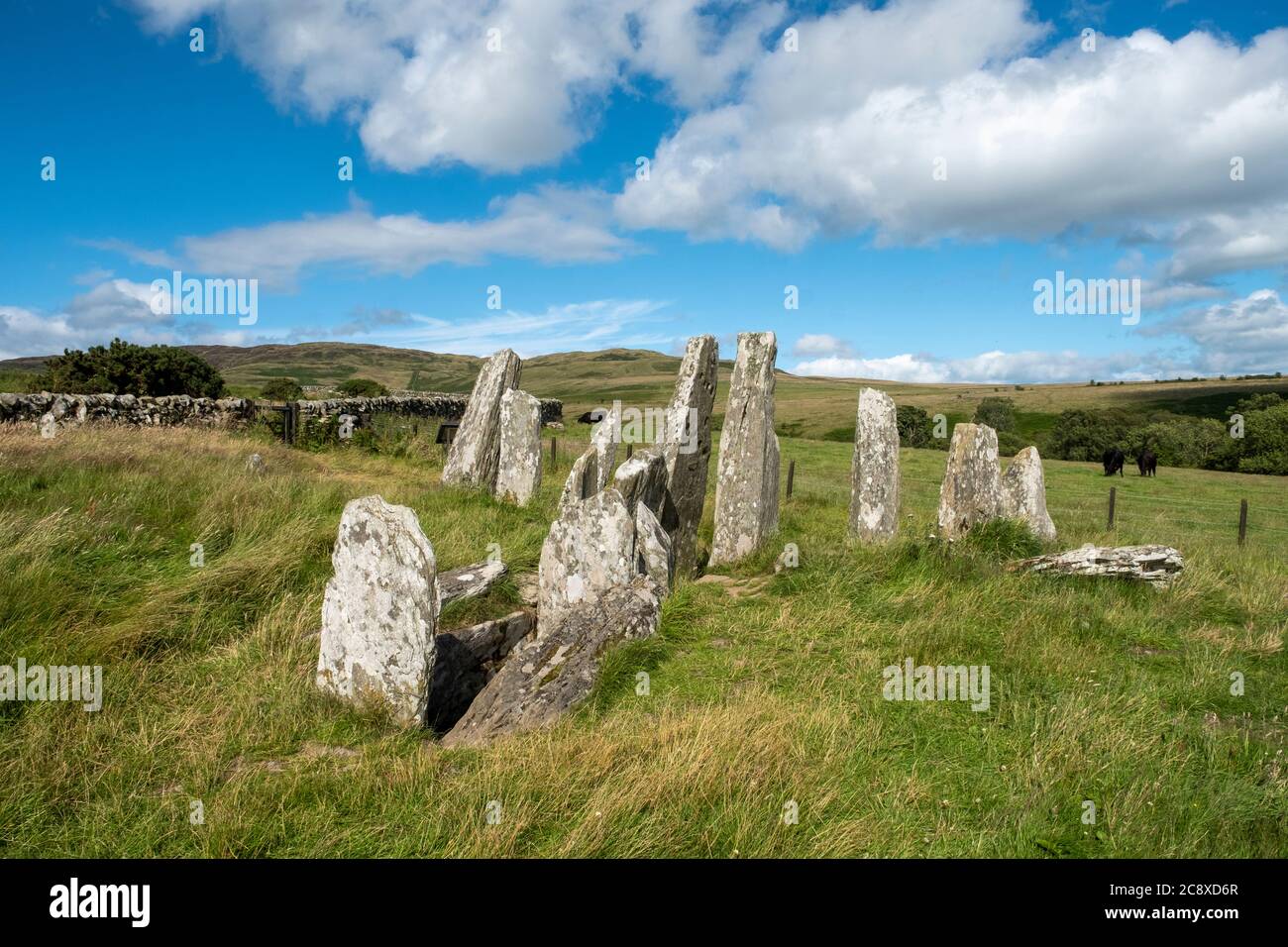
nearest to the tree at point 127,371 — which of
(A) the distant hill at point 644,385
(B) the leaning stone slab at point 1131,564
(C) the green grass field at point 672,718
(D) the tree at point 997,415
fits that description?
(A) the distant hill at point 644,385

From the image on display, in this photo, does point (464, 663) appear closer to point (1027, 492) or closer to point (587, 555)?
point (587, 555)

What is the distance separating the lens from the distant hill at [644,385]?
67312mm

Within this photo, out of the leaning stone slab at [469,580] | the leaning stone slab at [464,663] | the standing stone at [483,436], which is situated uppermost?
the standing stone at [483,436]

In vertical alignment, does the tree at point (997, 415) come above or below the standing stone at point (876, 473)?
above

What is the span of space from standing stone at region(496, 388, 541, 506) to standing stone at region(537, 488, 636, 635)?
6098 mm

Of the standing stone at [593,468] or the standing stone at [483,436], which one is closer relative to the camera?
the standing stone at [593,468]

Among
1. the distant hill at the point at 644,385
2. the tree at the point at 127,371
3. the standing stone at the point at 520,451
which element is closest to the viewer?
the standing stone at the point at 520,451

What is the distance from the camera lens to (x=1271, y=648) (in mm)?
7262

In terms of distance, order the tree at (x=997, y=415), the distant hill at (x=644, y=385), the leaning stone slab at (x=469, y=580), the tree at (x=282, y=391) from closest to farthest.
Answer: the leaning stone slab at (x=469, y=580), the tree at (x=282, y=391), the tree at (x=997, y=415), the distant hill at (x=644, y=385)

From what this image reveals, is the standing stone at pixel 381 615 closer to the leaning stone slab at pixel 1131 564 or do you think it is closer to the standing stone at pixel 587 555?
the standing stone at pixel 587 555

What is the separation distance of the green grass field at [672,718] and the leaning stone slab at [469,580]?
0.64 ft
